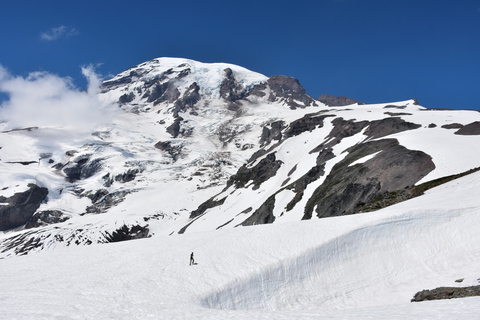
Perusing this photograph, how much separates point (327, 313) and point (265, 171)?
99.0m

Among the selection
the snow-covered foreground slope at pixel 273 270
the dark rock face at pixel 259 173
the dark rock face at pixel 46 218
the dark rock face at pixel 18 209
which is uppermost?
the dark rock face at pixel 18 209

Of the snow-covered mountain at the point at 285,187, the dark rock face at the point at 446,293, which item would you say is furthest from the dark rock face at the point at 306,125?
the dark rock face at the point at 446,293

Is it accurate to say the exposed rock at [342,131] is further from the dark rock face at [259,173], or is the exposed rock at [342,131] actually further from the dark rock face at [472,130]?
the dark rock face at [472,130]

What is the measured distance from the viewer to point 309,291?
26.5m

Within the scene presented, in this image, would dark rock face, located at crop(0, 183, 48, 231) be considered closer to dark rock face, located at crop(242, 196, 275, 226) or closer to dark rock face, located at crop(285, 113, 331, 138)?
dark rock face, located at crop(285, 113, 331, 138)

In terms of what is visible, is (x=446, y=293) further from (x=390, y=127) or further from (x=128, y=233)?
(x=128, y=233)

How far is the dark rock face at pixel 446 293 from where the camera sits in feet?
64.8

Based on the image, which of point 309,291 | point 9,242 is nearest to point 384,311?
point 309,291

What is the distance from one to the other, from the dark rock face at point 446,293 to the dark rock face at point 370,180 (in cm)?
2385

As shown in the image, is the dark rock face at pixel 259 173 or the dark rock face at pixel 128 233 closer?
the dark rock face at pixel 259 173

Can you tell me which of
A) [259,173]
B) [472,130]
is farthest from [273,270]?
[259,173]

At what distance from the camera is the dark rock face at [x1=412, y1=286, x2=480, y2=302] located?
1977 cm

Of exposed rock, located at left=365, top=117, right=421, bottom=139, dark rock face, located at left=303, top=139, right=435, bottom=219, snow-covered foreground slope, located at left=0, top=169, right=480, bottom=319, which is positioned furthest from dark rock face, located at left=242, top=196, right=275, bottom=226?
snow-covered foreground slope, located at left=0, top=169, right=480, bottom=319

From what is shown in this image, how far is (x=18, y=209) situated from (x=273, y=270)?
19319 centimetres
